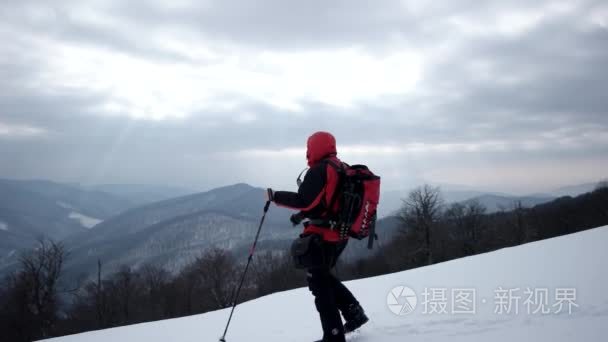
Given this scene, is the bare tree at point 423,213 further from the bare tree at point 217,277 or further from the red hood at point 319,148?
the red hood at point 319,148

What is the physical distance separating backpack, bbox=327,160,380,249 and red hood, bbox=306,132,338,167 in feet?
0.55

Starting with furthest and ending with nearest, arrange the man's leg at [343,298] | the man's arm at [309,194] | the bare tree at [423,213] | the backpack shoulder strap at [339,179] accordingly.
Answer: the bare tree at [423,213]
the man's leg at [343,298]
the backpack shoulder strap at [339,179]
the man's arm at [309,194]

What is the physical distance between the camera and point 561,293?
4.91 metres

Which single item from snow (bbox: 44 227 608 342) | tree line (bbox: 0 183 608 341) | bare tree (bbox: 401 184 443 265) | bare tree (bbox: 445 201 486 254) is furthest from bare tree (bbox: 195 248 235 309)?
snow (bbox: 44 227 608 342)

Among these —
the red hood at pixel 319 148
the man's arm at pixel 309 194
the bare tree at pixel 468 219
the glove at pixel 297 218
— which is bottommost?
the bare tree at pixel 468 219

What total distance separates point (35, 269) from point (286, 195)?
4546 centimetres

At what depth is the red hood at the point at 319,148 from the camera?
411 centimetres

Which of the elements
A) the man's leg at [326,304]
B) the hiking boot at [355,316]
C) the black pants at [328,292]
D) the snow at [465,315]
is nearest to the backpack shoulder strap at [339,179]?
the black pants at [328,292]

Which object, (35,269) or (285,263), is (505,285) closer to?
(35,269)

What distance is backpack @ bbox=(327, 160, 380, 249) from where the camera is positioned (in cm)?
402

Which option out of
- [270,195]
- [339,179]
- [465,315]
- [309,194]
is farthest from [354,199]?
[465,315]

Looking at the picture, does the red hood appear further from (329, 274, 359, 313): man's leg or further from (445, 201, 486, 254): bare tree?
(445, 201, 486, 254): bare tree

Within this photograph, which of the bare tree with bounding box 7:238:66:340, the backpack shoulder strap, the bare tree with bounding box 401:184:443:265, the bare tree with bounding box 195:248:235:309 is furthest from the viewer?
the bare tree with bounding box 195:248:235:309

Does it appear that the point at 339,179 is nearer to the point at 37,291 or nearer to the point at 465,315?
the point at 465,315
